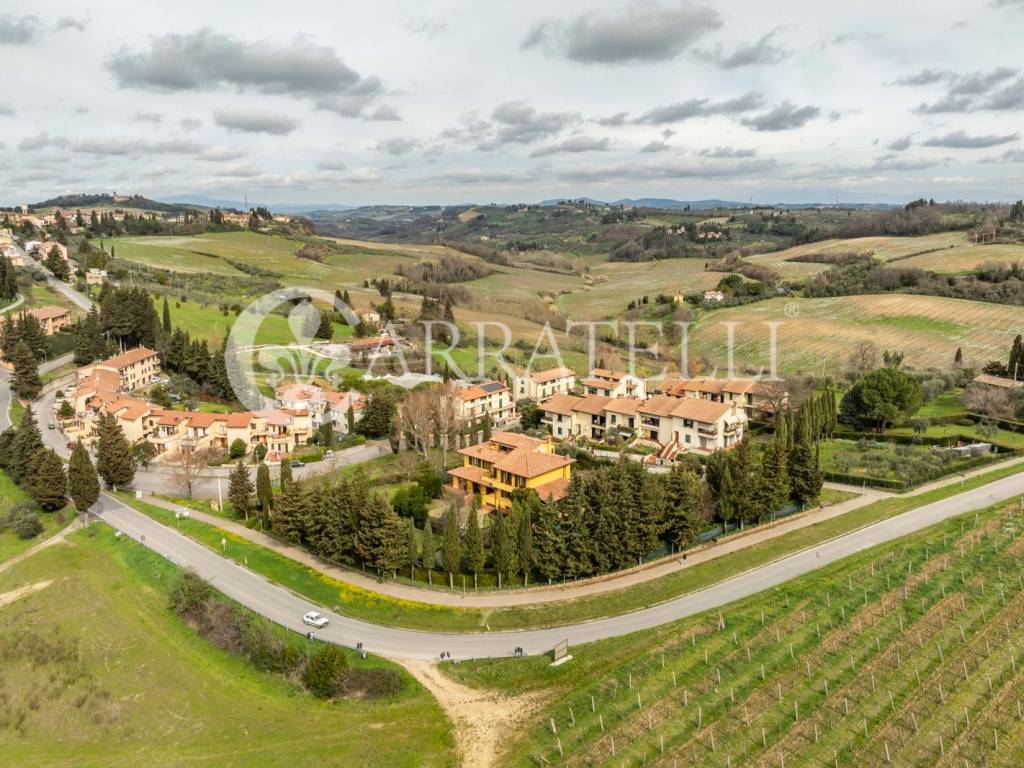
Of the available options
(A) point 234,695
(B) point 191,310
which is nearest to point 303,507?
(A) point 234,695

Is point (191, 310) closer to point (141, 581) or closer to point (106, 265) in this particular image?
point (106, 265)

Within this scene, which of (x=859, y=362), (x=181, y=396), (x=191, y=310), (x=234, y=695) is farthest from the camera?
(x=191, y=310)

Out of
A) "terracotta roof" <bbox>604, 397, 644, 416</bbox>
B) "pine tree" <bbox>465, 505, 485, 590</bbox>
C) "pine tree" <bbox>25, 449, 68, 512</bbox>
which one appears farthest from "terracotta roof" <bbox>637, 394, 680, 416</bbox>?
"pine tree" <bbox>25, 449, 68, 512</bbox>

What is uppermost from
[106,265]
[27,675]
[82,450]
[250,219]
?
[250,219]

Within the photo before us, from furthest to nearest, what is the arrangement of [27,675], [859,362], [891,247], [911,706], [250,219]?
[250,219]
[891,247]
[859,362]
[27,675]
[911,706]

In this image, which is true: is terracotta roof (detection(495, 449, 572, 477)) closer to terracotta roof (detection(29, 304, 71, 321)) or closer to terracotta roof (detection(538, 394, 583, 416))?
terracotta roof (detection(538, 394, 583, 416))

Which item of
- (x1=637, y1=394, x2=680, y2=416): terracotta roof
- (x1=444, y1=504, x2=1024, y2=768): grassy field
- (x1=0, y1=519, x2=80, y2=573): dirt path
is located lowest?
(x1=0, y1=519, x2=80, y2=573): dirt path
